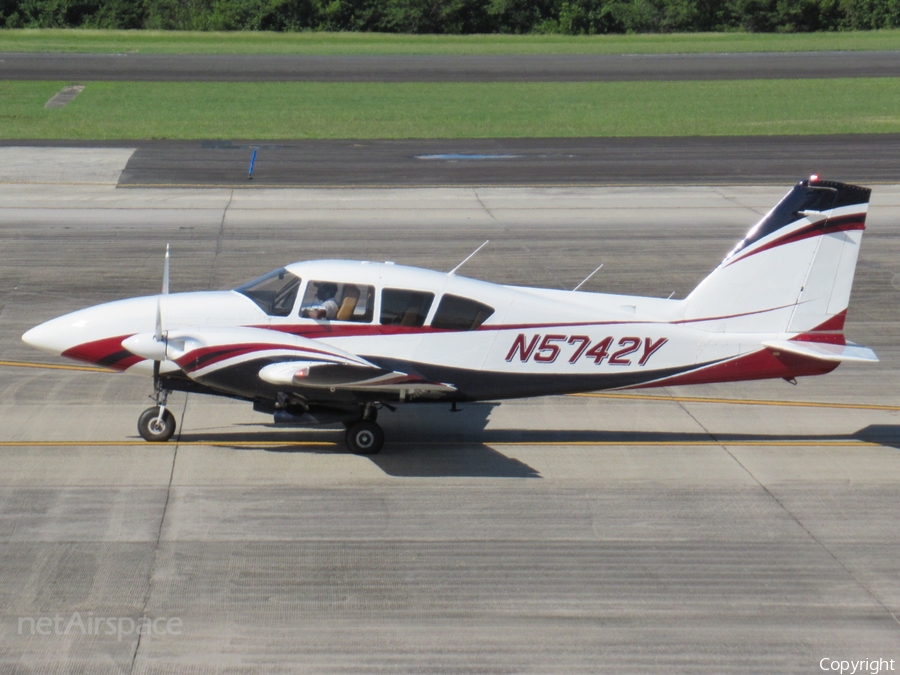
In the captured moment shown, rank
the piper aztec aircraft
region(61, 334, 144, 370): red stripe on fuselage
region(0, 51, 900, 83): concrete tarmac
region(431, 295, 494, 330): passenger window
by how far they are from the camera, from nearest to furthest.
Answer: region(61, 334, 144, 370): red stripe on fuselage, the piper aztec aircraft, region(431, 295, 494, 330): passenger window, region(0, 51, 900, 83): concrete tarmac

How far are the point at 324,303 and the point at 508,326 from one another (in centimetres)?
222

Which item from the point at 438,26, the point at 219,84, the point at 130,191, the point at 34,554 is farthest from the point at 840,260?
the point at 438,26

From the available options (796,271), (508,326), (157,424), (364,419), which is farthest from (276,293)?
(796,271)

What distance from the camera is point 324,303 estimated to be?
39.6 feet

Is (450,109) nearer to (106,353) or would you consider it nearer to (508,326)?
(508,326)

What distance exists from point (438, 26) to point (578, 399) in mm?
85002

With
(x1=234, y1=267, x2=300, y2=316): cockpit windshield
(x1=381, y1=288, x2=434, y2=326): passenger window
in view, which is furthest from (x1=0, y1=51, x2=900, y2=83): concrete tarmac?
(x1=381, y1=288, x2=434, y2=326): passenger window

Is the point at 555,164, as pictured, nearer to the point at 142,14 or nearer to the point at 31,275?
the point at 31,275

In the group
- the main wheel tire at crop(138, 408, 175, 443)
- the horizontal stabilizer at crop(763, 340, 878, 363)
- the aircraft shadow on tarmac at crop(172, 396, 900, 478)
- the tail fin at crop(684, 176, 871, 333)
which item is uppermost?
the tail fin at crop(684, 176, 871, 333)

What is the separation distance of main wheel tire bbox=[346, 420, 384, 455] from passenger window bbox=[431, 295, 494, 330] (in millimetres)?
1465

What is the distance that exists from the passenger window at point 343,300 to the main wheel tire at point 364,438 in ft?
4.24

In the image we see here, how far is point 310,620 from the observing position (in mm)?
8570

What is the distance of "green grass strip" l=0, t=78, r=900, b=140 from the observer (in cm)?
4181

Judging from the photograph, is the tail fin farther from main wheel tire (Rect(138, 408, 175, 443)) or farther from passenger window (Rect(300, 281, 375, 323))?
main wheel tire (Rect(138, 408, 175, 443))
